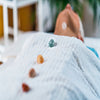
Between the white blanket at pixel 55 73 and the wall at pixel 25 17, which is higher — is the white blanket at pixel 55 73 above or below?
below

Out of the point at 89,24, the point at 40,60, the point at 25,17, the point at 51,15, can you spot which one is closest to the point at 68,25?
the point at 40,60

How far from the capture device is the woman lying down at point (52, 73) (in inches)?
41.3

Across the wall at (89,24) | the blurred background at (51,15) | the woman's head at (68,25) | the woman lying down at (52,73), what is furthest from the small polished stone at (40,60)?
the wall at (89,24)

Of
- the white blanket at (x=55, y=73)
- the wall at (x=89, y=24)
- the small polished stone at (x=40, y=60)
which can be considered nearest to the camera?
the white blanket at (x=55, y=73)

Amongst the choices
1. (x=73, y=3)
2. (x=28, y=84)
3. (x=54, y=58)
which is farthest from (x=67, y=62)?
(x=73, y=3)

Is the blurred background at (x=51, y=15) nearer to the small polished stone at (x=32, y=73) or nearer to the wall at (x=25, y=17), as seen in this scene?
the wall at (x=25, y=17)

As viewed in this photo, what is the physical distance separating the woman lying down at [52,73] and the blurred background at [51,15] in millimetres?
1214

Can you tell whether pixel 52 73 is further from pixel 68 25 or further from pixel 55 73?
pixel 68 25

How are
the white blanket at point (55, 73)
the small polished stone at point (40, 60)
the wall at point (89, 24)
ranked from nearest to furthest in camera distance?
the white blanket at point (55, 73) → the small polished stone at point (40, 60) → the wall at point (89, 24)

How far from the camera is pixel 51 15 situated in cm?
264

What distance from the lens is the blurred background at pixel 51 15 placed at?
251cm

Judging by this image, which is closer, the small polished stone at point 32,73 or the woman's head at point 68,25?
the small polished stone at point 32,73

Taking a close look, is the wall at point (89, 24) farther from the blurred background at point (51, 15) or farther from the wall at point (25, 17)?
the wall at point (25, 17)

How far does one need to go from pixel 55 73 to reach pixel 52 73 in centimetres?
1
